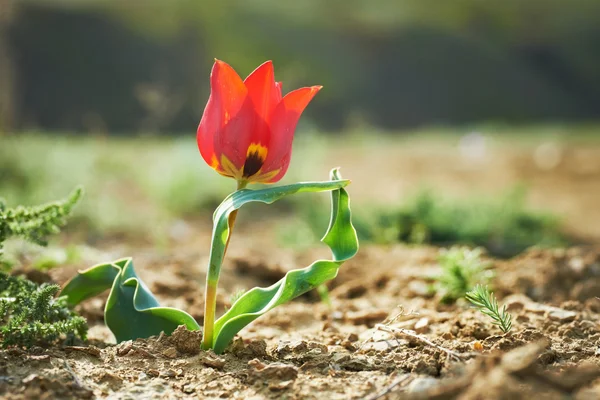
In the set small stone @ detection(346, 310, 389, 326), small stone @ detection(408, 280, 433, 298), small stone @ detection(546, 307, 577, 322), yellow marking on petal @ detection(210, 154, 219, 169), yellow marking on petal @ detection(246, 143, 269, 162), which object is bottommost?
small stone @ detection(346, 310, 389, 326)

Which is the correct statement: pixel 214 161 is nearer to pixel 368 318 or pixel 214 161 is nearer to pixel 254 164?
pixel 254 164

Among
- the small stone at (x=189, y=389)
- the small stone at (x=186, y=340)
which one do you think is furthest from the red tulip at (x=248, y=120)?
the small stone at (x=189, y=389)

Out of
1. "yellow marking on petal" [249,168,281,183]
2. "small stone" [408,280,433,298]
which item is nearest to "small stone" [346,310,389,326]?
"small stone" [408,280,433,298]

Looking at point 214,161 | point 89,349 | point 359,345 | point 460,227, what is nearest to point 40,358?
point 89,349

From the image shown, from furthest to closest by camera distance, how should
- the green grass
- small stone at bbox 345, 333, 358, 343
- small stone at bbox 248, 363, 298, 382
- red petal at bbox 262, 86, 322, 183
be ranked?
the green grass < small stone at bbox 345, 333, 358, 343 < red petal at bbox 262, 86, 322, 183 < small stone at bbox 248, 363, 298, 382

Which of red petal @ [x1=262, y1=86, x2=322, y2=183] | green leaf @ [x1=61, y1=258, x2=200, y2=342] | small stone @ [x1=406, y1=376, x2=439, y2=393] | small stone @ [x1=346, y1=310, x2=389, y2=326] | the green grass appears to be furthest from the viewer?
the green grass

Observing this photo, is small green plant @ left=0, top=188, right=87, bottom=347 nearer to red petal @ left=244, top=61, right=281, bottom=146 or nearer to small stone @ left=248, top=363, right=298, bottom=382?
small stone @ left=248, top=363, right=298, bottom=382

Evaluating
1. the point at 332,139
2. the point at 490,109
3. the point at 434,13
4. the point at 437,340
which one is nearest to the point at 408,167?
the point at 332,139

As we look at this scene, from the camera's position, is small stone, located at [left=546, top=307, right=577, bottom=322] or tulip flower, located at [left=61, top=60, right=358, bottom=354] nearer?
tulip flower, located at [left=61, top=60, right=358, bottom=354]
